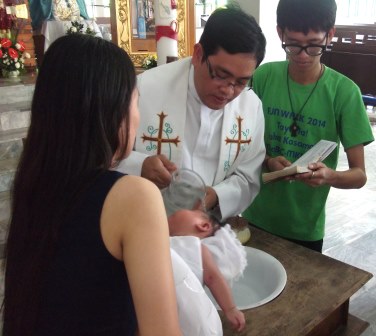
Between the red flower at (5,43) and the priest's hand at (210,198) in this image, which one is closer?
the priest's hand at (210,198)

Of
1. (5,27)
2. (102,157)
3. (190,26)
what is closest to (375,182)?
(190,26)

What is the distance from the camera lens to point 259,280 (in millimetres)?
1377

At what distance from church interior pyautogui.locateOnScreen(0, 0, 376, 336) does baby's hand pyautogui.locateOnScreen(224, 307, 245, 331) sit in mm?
453

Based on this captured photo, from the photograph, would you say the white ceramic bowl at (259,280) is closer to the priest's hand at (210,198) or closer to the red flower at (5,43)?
the priest's hand at (210,198)

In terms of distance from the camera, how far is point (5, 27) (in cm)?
628

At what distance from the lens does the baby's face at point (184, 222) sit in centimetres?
126

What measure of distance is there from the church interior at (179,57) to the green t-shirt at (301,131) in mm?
529

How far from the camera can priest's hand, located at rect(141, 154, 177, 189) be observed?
139 cm

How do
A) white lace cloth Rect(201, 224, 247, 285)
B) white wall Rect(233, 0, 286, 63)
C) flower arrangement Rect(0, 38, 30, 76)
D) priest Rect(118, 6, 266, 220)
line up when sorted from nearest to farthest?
white lace cloth Rect(201, 224, 247, 285) → priest Rect(118, 6, 266, 220) → white wall Rect(233, 0, 286, 63) → flower arrangement Rect(0, 38, 30, 76)

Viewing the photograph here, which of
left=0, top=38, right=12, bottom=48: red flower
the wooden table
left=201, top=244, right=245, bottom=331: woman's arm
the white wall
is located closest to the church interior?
the white wall

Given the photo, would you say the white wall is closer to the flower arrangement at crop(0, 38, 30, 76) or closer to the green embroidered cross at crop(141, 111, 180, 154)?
the green embroidered cross at crop(141, 111, 180, 154)

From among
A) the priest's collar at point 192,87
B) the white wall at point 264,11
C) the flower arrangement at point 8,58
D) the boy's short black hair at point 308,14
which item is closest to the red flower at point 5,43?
the flower arrangement at point 8,58

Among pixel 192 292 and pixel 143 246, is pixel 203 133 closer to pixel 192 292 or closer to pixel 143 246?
pixel 192 292

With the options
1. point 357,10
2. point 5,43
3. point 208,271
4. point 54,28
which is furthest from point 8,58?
point 357,10
